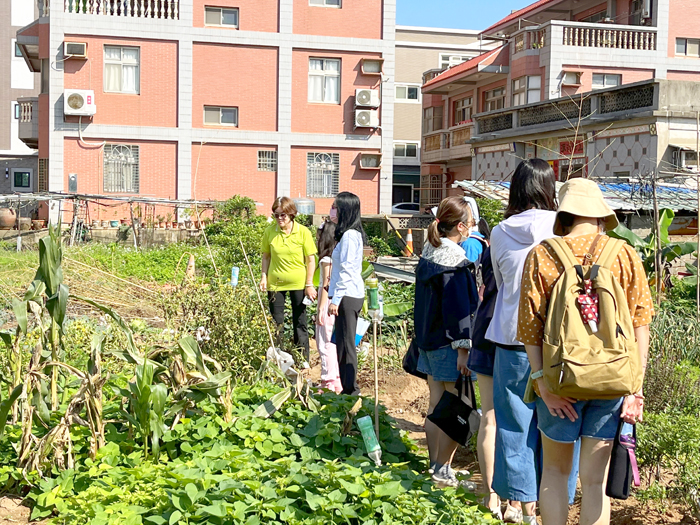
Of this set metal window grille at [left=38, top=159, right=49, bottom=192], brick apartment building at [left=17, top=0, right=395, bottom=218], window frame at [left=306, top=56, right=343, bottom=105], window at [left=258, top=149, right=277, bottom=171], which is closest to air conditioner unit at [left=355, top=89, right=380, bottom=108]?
brick apartment building at [left=17, top=0, right=395, bottom=218]

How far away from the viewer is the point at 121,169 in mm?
27656

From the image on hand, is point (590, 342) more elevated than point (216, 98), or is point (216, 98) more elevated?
point (216, 98)

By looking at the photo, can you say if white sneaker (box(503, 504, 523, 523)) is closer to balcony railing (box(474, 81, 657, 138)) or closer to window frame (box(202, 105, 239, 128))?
balcony railing (box(474, 81, 657, 138))

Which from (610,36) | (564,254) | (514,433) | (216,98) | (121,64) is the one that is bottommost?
(514,433)

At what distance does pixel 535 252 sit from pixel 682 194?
12.7 meters

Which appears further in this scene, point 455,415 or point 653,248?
point 653,248

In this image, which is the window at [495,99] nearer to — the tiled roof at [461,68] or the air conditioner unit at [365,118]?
the tiled roof at [461,68]

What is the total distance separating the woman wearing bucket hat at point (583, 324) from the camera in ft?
10.9

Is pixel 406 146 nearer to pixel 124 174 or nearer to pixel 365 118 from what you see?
pixel 365 118

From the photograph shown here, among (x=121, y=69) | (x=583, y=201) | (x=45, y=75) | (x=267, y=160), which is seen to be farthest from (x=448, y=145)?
(x=583, y=201)

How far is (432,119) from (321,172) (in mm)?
16631

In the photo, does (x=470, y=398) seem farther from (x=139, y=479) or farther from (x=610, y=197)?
(x=610, y=197)

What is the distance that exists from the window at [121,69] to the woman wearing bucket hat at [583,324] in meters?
26.0

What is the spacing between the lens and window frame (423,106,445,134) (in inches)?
1714
